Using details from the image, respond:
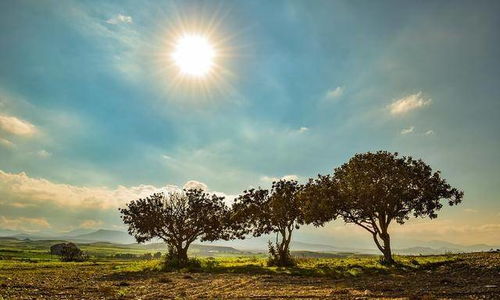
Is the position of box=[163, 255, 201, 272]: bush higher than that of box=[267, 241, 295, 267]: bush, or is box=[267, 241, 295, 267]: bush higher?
box=[267, 241, 295, 267]: bush

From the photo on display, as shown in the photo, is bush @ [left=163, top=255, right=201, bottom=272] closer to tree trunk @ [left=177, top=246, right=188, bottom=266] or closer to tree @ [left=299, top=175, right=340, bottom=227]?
tree trunk @ [left=177, top=246, right=188, bottom=266]

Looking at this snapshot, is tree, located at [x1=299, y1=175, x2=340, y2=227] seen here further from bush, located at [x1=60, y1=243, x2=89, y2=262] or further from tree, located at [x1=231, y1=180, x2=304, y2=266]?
bush, located at [x1=60, y1=243, x2=89, y2=262]

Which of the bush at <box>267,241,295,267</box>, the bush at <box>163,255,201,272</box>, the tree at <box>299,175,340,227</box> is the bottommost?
the bush at <box>163,255,201,272</box>

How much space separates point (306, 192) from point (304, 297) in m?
32.3

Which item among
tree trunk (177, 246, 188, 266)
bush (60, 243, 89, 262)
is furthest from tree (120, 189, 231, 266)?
bush (60, 243, 89, 262)

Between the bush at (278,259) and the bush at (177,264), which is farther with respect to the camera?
the bush at (278,259)

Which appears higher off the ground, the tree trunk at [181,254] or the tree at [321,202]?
the tree at [321,202]

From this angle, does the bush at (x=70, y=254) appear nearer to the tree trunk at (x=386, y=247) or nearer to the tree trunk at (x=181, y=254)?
the tree trunk at (x=181, y=254)

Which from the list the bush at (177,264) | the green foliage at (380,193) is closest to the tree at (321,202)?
the green foliage at (380,193)

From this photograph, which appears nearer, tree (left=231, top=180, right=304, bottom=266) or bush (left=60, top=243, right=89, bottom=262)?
tree (left=231, top=180, right=304, bottom=266)

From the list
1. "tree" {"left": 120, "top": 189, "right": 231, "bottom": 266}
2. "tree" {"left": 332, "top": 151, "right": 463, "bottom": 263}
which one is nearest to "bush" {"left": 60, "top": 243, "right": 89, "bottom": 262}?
"tree" {"left": 120, "top": 189, "right": 231, "bottom": 266}

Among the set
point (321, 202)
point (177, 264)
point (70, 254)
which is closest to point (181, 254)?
point (177, 264)

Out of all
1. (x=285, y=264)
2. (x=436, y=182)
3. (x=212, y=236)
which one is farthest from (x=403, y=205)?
(x=212, y=236)

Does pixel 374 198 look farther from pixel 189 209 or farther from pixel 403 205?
pixel 189 209
